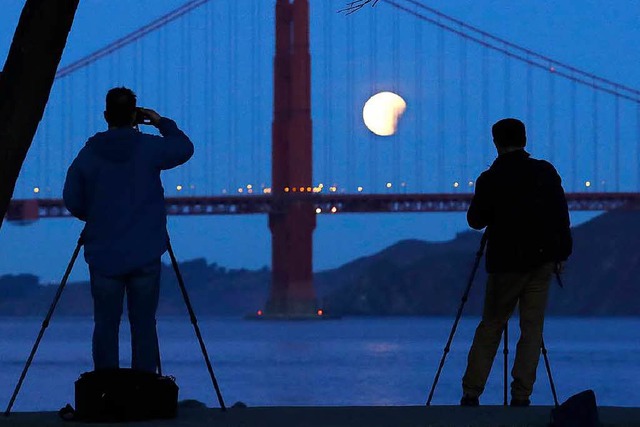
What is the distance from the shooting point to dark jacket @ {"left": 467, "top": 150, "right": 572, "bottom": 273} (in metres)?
7.48

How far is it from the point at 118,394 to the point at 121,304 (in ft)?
1.20

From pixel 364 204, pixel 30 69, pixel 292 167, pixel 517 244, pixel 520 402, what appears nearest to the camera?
pixel 30 69

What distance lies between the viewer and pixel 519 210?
7.56m

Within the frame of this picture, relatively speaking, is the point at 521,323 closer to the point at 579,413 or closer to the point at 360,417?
the point at 360,417

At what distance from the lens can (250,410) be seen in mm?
7328

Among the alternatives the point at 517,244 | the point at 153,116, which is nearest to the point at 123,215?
the point at 153,116

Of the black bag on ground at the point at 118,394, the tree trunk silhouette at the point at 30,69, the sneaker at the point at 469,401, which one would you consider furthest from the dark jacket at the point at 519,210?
the tree trunk silhouette at the point at 30,69

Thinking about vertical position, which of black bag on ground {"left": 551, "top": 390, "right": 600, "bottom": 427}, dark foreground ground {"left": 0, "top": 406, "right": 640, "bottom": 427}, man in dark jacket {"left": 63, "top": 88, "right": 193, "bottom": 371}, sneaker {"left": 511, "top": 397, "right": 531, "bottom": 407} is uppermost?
man in dark jacket {"left": 63, "top": 88, "right": 193, "bottom": 371}

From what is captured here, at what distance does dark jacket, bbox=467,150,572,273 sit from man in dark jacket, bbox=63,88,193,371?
4.96ft

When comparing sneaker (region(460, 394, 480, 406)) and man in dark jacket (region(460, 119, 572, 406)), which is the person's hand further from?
sneaker (region(460, 394, 480, 406))

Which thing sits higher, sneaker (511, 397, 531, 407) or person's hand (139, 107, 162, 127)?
person's hand (139, 107, 162, 127)

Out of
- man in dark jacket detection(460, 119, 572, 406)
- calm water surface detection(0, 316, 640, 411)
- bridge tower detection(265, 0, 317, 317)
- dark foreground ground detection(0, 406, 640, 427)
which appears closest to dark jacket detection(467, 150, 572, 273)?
man in dark jacket detection(460, 119, 572, 406)

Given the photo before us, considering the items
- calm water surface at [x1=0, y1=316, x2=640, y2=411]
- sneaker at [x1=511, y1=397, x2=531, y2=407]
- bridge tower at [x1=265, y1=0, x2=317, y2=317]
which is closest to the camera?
sneaker at [x1=511, y1=397, x2=531, y2=407]

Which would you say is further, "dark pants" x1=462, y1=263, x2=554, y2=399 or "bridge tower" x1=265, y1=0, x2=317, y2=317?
"bridge tower" x1=265, y1=0, x2=317, y2=317
